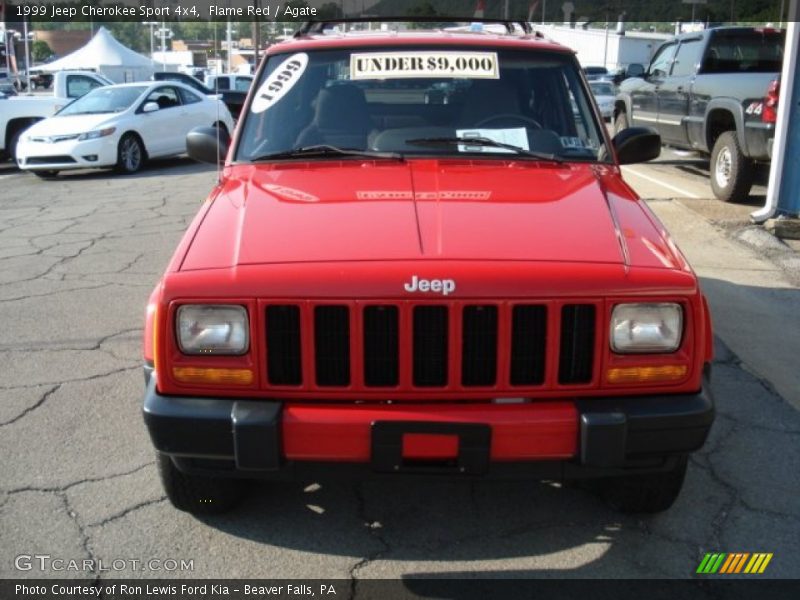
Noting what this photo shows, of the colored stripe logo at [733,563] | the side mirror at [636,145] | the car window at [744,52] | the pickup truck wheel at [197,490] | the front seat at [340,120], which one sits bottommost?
the colored stripe logo at [733,563]

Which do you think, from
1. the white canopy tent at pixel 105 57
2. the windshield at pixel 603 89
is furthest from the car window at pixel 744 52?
the white canopy tent at pixel 105 57

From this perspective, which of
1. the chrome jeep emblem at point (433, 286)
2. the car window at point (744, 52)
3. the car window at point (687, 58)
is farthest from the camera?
the car window at point (687, 58)

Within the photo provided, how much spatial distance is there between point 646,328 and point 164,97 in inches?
528

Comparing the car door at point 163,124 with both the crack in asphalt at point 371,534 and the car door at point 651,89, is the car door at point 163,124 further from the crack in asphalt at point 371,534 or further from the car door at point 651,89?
the crack in asphalt at point 371,534

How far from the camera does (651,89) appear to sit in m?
12.3

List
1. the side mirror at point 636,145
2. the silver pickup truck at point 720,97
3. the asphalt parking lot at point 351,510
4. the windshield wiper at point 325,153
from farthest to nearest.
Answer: the silver pickup truck at point 720,97 < the side mirror at point 636,145 < the windshield wiper at point 325,153 < the asphalt parking lot at point 351,510

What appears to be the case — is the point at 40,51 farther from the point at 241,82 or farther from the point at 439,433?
the point at 439,433

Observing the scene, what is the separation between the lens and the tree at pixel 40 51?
288 ft

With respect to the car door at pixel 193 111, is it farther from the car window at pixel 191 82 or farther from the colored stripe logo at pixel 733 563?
the colored stripe logo at pixel 733 563

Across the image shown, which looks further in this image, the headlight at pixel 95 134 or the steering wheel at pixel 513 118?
the headlight at pixel 95 134

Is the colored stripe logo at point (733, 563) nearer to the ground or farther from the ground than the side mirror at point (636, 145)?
nearer to the ground

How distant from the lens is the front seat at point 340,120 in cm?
393

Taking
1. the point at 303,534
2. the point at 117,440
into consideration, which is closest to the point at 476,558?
the point at 303,534

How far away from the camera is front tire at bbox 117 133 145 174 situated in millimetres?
13500
